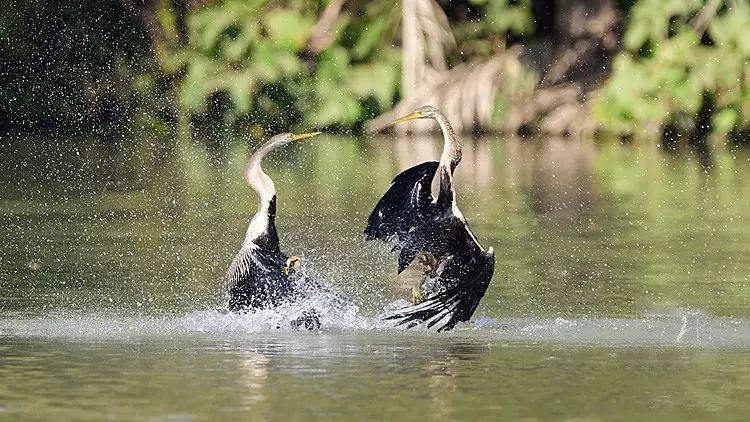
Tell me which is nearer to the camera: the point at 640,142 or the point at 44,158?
the point at 44,158

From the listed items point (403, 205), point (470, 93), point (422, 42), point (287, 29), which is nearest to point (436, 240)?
point (403, 205)

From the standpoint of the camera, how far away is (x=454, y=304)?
37.3 feet

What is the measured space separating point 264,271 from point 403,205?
1.01 meters

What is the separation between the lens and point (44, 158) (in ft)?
83.1

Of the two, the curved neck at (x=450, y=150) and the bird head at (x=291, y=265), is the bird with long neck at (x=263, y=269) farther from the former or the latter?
the curved neck at (x=450, y=150)

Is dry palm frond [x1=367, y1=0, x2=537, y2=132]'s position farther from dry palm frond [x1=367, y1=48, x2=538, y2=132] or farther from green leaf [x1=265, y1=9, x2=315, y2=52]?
green leaf [x1=265, y1=9, x2=315, y2=52]

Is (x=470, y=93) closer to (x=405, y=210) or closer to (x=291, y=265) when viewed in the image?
(x=405, y=210)

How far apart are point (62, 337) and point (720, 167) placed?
14.7m

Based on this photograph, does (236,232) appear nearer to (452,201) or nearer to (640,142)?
(452,201)

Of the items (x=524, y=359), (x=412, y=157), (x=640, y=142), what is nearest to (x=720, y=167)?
(x=412, y=157)

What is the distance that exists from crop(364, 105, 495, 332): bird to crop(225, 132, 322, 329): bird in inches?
21.6

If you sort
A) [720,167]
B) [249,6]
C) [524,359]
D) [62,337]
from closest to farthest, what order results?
1. [524,359]
2. [62,337]
3. [720,167]
4. [249,6]

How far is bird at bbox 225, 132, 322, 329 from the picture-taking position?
1145 cm

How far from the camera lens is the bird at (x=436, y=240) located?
1137cm
